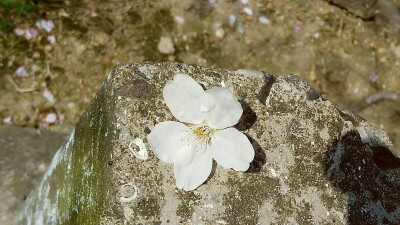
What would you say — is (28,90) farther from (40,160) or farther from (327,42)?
(327,42)

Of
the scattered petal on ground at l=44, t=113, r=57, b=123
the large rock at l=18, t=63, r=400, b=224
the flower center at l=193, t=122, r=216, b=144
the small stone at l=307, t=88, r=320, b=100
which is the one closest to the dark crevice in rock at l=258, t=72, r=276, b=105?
the large rock at l=18, t=63, r=400, b=224

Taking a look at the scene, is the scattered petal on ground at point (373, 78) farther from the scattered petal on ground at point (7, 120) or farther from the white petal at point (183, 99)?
the scattered petal on ground at point (7, 120)

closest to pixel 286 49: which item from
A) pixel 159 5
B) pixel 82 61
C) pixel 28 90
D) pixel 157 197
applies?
pixel 159 5

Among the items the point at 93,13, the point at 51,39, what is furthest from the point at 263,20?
the point at 51,39

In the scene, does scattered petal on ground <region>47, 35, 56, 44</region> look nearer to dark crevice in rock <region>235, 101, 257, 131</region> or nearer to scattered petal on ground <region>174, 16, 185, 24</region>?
scattered petal on ground <region>174, 16, 185, 24</region>

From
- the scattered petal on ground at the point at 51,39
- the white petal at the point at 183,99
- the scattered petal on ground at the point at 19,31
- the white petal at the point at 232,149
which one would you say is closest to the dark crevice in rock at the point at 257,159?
the white petal at the point at 232,149

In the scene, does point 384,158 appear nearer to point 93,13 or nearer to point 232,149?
point 232,149
